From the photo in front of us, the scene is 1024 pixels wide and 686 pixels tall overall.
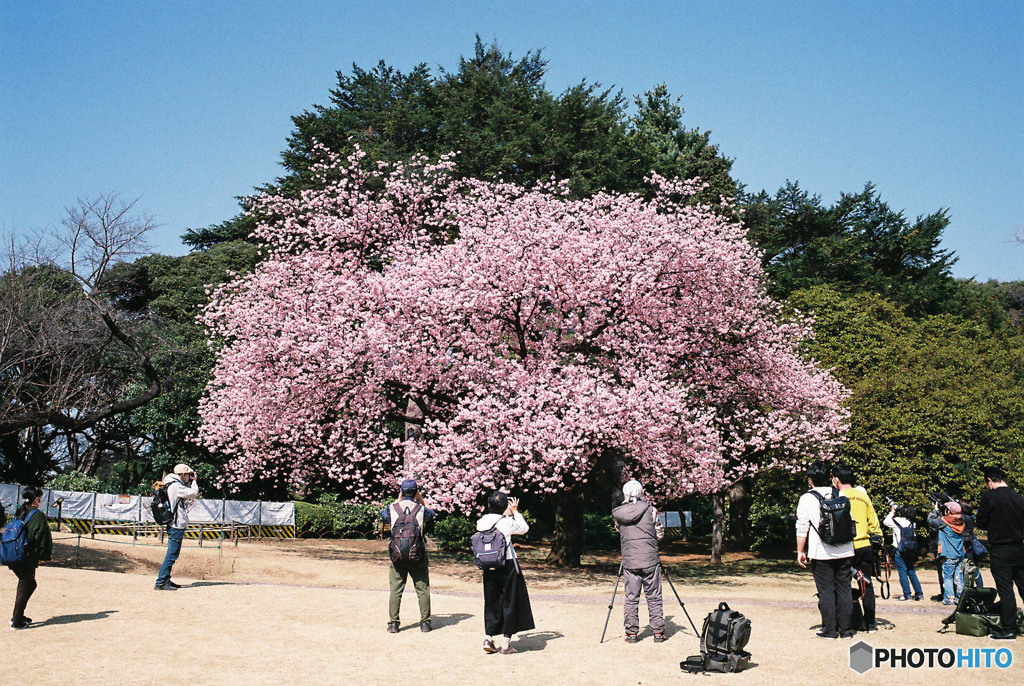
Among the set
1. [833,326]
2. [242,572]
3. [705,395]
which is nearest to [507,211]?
[705,395]

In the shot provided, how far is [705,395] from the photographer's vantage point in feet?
71.8

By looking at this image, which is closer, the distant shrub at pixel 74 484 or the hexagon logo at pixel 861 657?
the hexagon logo at pixel 861 657

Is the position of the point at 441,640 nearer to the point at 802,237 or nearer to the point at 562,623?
the point at 562,623

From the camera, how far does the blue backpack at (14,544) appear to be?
31.0 feet

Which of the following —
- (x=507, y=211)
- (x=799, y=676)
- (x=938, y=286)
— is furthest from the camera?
(x=938, y=286)

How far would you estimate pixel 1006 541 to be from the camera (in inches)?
368

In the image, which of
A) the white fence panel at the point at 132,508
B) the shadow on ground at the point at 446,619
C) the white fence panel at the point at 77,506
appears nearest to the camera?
the shadow on ground at the point at 446,619

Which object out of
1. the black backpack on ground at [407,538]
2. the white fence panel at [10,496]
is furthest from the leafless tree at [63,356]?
the black backpack on ground at [407,538]

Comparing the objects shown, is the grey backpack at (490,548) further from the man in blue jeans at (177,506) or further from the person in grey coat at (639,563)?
the man in blue jeans at (177,506)

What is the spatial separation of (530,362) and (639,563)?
382 inches

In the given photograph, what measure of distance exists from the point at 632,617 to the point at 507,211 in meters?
12.7

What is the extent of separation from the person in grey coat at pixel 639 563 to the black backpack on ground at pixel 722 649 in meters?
1.28

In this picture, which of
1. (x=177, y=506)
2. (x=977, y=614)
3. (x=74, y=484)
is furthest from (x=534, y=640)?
(x=74, y=484)

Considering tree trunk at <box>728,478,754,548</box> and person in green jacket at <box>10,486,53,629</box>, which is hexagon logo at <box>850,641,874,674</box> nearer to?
person in green jacket at <box>10,486,53,629</box>
